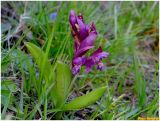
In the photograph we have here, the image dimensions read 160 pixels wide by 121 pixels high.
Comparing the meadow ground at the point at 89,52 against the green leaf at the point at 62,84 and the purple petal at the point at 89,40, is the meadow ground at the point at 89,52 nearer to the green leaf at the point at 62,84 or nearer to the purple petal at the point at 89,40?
the green leaf at the point at 62,84

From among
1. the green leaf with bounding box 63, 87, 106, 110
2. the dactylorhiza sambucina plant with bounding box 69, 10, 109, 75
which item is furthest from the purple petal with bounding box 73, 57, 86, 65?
the green leaf with bounding box 63, 87, 106, 110

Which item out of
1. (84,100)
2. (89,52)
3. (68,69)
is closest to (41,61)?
(68,69)

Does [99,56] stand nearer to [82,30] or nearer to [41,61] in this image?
[82,30]

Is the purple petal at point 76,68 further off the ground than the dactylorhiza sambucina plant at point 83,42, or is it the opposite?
the dactylorhiza sambucina plant at point 83,42

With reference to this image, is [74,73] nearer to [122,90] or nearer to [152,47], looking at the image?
[122,90]

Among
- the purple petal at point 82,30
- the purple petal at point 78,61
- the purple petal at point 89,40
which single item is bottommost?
the purple petal at point 78,61

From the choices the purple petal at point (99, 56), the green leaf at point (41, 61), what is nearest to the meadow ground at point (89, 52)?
the green leaf at point (41, 61)
